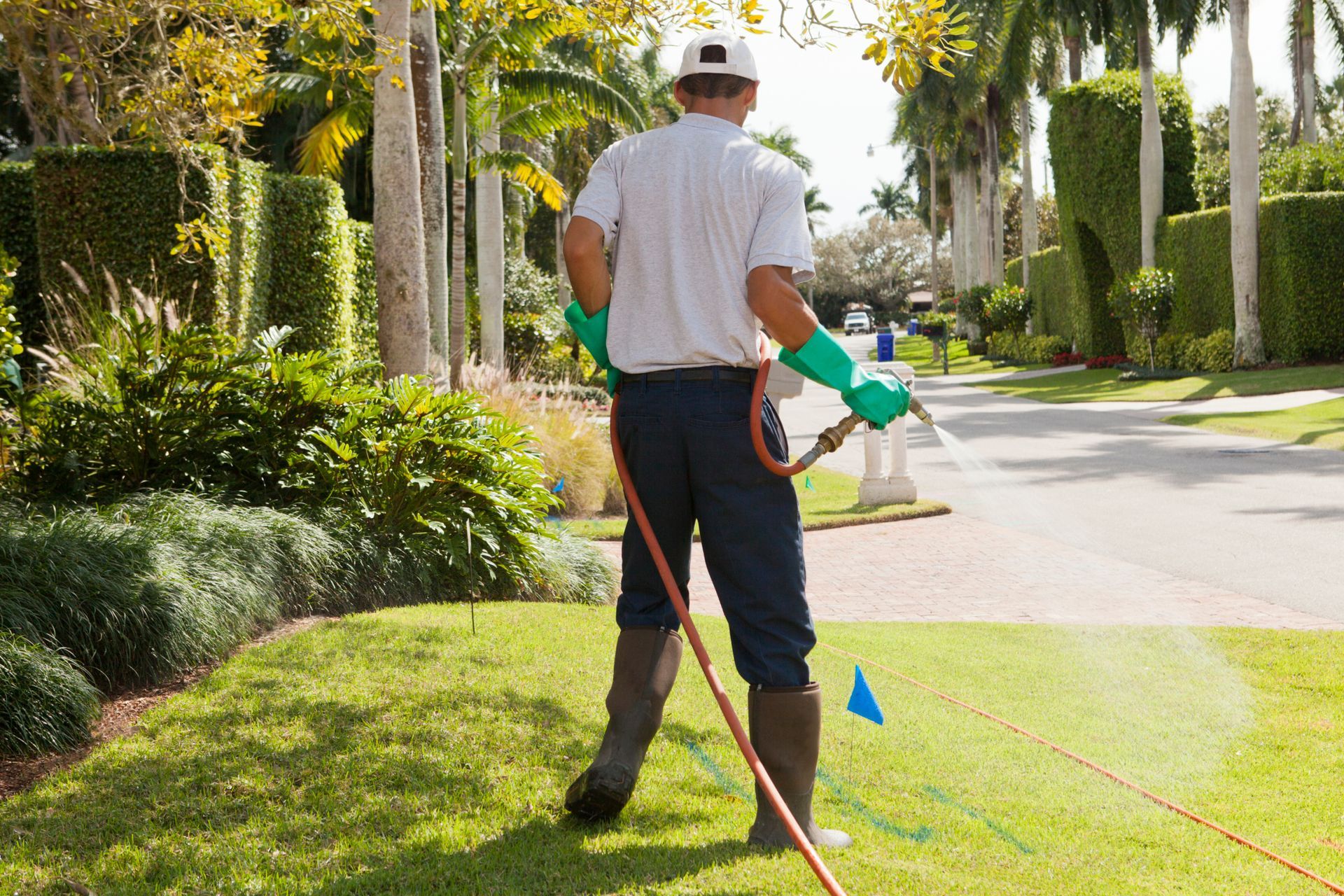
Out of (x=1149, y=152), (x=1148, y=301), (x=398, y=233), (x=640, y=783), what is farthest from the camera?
(x=1149, y=152)

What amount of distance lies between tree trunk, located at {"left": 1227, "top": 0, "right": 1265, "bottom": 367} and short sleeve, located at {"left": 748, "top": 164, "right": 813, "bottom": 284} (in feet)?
80.5

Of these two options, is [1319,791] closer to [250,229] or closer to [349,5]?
[349,5]

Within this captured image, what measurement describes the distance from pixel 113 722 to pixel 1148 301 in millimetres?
27121

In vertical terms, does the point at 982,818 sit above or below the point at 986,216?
below

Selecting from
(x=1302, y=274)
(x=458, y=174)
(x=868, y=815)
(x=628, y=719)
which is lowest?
(x=868, y=815)

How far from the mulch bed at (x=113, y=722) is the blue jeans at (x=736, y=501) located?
2.16m

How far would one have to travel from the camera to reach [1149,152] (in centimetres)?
2808

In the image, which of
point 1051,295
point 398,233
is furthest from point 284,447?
point 1051,295

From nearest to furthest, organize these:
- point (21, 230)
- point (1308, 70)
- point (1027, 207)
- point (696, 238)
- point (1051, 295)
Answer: point (696, 238), point (21, 230), point (1308, 70), point (1051, 295), point (1027, 207)

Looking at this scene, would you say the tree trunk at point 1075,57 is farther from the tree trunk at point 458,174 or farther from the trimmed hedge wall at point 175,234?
the trimmed hedge wall at point 175,234

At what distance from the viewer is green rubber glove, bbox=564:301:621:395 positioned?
3.26 metres

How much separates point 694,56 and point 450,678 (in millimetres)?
2613

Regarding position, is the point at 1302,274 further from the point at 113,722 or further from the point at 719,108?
the point at 113,722

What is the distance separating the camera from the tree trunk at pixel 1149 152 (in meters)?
27.9
